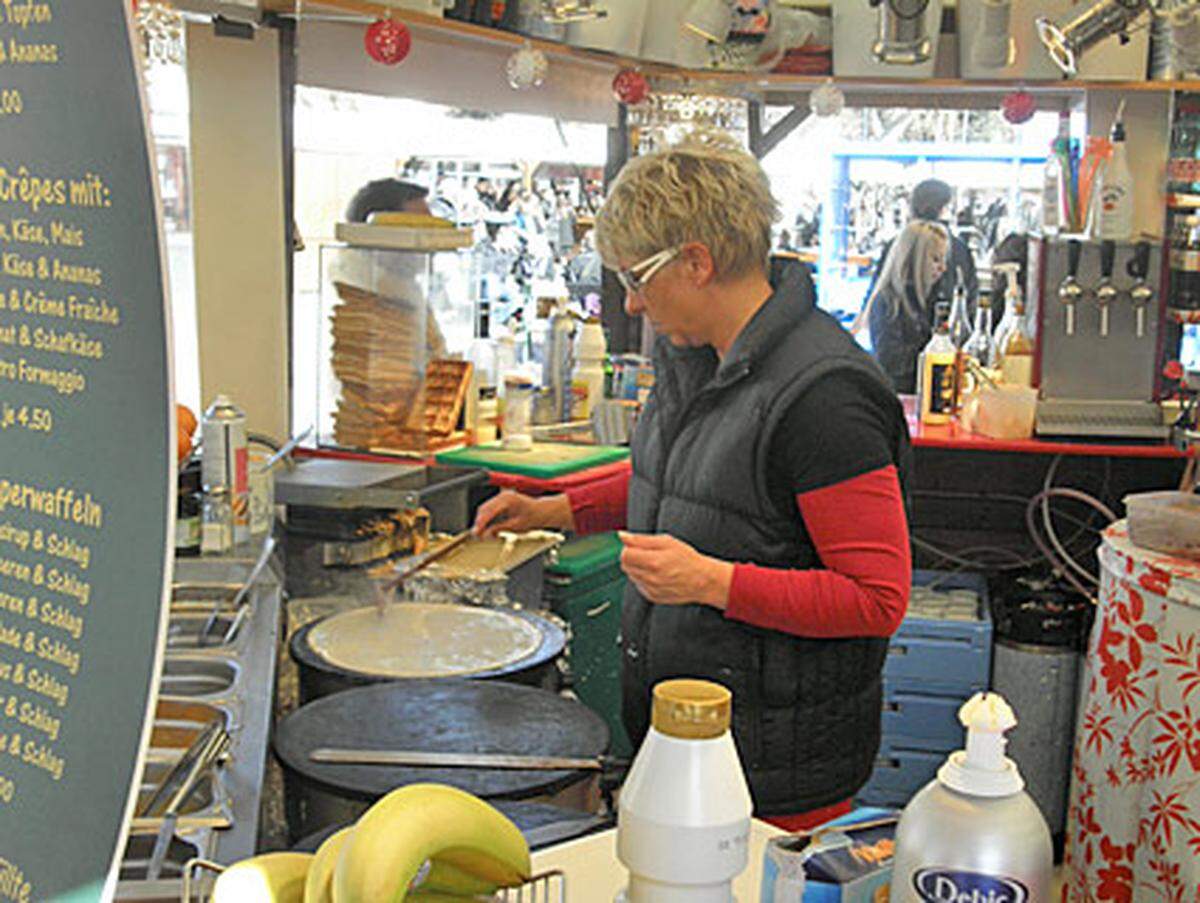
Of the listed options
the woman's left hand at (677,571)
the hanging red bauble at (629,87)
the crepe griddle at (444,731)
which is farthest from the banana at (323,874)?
the hanging red bauble at (629,87)

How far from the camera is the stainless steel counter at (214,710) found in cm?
165

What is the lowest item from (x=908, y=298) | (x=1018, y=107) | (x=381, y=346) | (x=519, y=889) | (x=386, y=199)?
(x=519, y=889)

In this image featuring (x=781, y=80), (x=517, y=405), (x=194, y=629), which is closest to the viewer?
(x=194, y=629)

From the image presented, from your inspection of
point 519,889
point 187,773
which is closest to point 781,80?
point 187,773

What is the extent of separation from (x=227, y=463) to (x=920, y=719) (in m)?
2.58

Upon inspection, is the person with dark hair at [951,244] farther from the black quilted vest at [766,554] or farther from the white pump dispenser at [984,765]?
the white pump dispenser at [984,765]

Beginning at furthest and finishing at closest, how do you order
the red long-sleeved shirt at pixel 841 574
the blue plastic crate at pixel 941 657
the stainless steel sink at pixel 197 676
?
1. the blue plastic crate at pixel 941 657
2. the stainless steel sink at pixel 197 676
3. the red long-sleeved shirt at pixel 841 574

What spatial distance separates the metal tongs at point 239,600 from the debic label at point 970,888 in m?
1.86

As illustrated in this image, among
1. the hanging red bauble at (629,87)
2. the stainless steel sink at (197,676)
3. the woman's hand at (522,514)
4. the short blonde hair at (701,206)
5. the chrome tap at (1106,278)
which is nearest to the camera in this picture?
the short blonde hair at (701,206)

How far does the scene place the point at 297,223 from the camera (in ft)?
13.1

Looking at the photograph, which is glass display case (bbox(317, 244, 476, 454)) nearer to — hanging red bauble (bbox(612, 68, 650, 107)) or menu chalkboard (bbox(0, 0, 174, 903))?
hanging red bauble (bbox(612, 68, 650, 107))

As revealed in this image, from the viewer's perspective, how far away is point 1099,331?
191 inches

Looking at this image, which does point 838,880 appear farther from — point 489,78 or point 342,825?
point 489,78

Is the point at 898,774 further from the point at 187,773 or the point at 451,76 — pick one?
the point at 187,773
